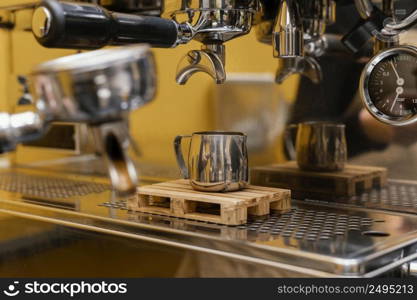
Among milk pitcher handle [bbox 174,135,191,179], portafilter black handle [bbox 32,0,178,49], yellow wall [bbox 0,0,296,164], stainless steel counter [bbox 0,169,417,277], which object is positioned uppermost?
portafilter black handle [bbox 32,0,178,49]

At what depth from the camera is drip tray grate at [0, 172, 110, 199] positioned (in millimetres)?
1473

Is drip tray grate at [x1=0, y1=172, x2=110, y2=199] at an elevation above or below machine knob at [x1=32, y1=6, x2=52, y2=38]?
below

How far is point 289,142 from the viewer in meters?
1.48

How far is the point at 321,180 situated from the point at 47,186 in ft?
2.17

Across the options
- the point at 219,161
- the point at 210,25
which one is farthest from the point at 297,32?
the point at 219,161

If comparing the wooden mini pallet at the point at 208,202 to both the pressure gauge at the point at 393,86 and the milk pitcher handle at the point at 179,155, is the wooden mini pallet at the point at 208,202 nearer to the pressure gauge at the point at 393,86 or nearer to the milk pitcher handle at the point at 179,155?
the milk pitcher handle at the point at 179,155

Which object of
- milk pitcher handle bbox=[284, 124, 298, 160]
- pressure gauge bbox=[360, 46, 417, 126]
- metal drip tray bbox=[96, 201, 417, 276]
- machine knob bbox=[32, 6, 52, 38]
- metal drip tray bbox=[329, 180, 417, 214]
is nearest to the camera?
machine knob bbox=[32, 6, 52, 38]

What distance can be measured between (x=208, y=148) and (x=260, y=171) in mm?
389

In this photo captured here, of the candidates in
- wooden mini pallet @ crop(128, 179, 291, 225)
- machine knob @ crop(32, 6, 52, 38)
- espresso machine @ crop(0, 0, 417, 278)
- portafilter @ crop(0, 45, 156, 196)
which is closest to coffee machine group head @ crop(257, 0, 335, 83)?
espresso machine @ crop(0, 0, 417, 278)

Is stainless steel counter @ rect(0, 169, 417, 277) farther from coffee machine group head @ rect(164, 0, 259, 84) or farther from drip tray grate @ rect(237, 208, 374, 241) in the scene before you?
coffee machine group head @ rect(164, 0, 259, 84)

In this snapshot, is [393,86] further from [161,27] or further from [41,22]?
[41,22]

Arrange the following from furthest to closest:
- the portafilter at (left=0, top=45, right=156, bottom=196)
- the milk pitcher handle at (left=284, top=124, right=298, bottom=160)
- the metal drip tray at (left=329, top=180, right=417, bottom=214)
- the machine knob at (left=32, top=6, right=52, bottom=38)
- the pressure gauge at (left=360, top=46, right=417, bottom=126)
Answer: the milk pitcher handle at (left=284, top=124, right=298, bottom=160) → the metal drip tray at (left=329, top=180, right=417, bottom=214) → the pressure gauge at (left=360, top=46, right=417, bottom=126) → the machine knob at (left=32, top=6, right=52, bottom=38) → the portafilter at (left=0, top=45, right=156, bottom=196)

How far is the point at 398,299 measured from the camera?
0.88m

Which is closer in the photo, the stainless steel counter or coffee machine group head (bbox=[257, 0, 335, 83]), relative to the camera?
the stainless steel counter
